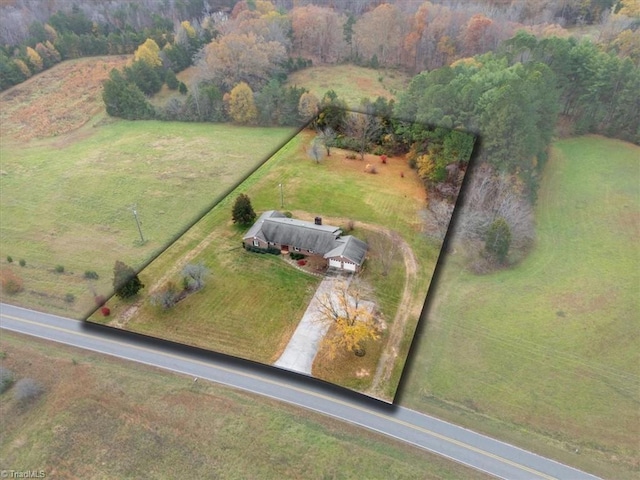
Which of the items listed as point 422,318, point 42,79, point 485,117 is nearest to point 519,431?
point 422,318

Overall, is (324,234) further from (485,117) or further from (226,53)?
(226,53)

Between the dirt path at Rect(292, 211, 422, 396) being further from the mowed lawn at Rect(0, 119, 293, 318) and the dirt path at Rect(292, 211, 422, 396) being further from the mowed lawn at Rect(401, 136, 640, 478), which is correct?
the mowed lawn at Rect(0, 119, 293, 318)

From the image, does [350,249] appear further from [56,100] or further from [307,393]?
[56,100]

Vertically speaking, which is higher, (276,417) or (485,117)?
(485,117)

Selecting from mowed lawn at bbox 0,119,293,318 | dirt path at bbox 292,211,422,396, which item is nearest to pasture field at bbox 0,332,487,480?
dirt path at bbox 292,211,422,396

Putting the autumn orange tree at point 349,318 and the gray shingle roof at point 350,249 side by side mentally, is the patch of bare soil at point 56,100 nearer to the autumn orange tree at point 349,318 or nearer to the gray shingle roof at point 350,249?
the gray shingle roof at point 350,249

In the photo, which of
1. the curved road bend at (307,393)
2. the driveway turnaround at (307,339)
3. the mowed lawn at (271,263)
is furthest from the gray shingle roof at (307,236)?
the curved road bend at (307,393)

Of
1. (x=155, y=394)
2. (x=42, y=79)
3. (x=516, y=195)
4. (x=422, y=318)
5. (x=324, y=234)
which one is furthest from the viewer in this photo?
(x=42, y=79)
